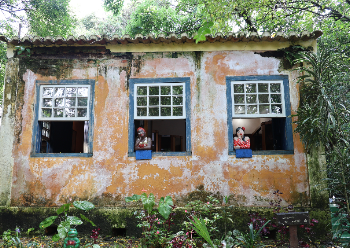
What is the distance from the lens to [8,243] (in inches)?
191

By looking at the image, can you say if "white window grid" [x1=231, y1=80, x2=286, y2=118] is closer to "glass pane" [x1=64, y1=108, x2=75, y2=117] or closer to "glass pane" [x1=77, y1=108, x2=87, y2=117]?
"glass pane" [x1=77, y1=108, x2=87, y2=117]

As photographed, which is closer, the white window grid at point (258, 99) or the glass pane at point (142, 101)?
the white window grid at point (258, 99)

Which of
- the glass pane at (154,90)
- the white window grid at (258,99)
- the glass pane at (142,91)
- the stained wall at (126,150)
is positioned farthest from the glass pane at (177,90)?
the white window grid at (258,99)

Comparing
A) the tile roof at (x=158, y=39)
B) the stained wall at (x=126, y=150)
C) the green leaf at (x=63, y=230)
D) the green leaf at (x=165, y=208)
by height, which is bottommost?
the green leaf at (x=63, y=230)

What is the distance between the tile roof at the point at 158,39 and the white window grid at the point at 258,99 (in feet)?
3.02

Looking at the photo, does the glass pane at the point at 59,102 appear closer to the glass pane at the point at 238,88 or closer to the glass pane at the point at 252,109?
the glass pane at the point at 238,88

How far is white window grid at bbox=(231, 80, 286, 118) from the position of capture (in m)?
6.02

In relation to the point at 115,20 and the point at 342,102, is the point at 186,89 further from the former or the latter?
the point at 115,20

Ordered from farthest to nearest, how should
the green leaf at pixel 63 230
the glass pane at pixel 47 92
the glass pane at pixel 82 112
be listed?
the glass pane at pixel 47 92
the glass pane at pixel 82 112
the green leaf at pixel 63 230

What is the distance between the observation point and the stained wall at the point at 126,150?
5.87 meters

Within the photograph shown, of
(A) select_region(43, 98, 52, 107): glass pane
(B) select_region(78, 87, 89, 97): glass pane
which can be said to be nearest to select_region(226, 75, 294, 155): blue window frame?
(B) select_region(78, 87, 89, 97): glass pane

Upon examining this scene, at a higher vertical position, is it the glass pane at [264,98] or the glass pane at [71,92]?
the glass pane at [71,92]

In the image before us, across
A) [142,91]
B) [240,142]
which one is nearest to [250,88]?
[240,142]

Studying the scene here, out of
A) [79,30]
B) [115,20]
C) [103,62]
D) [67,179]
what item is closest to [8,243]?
[67,179]
